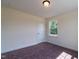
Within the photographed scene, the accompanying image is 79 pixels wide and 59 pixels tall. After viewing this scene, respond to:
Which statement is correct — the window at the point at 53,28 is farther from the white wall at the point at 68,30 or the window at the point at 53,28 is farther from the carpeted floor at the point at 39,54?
the carpeted floor at the point at 39,54

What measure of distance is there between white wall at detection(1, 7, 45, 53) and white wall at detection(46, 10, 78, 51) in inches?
68.8

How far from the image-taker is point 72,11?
3.94m

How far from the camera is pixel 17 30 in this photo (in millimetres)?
4074

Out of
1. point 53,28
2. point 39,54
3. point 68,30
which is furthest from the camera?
point 53,28

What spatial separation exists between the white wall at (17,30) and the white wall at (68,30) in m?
1.75

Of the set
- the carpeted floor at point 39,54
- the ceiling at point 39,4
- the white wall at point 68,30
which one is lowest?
the carpeted floor at point 39,54

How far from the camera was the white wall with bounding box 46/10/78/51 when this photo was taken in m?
3.82

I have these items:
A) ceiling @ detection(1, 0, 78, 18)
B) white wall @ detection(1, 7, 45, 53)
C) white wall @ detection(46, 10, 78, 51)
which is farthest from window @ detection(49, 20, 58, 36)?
ceiling @ detection(1, 0, 78, 18)

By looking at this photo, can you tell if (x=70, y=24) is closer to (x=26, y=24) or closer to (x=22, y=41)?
(x=26, y=24)

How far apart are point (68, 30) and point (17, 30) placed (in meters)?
3.36

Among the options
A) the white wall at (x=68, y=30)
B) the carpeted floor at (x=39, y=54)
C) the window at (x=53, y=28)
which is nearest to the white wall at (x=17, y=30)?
the carpeted floor at (x=39, y=54)

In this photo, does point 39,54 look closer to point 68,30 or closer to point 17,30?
point 17,30

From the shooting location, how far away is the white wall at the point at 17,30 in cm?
353

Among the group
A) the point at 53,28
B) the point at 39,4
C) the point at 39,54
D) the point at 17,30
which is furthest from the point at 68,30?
the point at 17,30
